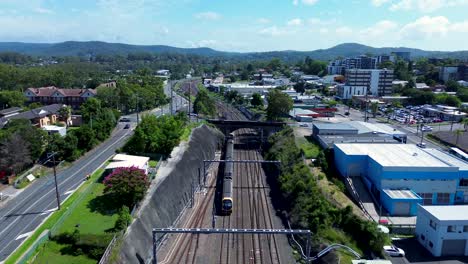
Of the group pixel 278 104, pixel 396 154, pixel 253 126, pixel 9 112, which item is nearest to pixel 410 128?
pixel 278 104

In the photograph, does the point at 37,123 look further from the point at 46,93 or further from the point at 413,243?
the point at 413,243

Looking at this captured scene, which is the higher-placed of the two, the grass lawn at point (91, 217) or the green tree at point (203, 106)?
the green tree at point (203, 106)

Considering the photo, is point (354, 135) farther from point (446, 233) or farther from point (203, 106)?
point (203, 106)

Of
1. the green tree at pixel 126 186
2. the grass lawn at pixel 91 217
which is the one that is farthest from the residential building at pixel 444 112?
the grass lawn at pixel 91 217

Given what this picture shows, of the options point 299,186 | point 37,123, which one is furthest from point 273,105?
point 37,123

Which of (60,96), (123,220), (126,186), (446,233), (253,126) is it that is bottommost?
(446,233)

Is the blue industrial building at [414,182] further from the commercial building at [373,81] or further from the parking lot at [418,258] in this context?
the commercial building at [373,81]
